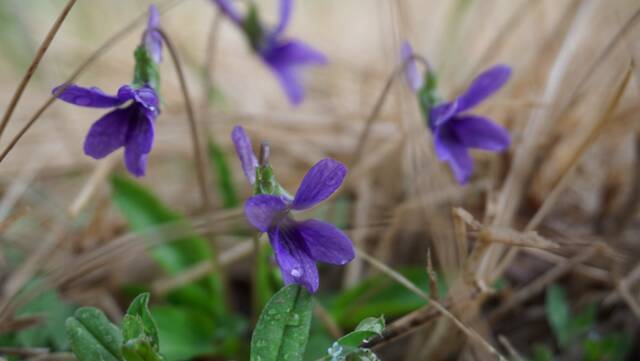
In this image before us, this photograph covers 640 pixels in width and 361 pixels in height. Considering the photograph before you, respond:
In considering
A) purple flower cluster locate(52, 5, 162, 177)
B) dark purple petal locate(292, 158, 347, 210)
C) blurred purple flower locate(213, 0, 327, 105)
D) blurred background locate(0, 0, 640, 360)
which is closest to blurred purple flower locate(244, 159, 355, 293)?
dark purple petal locate(292, 158, 347, 210)

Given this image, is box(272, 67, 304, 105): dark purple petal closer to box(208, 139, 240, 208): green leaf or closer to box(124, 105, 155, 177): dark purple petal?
box(208, 139, 240, 208): green leaf

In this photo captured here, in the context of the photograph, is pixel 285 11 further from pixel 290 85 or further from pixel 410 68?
pixel 410 68

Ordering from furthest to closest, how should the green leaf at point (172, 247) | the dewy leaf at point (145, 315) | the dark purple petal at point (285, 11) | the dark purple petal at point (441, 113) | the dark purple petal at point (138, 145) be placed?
the dark purple petal at point (285, 11) → the green leaf at point (172, 247) → the dark purple petal at point (441, 113) → the dark purple petal at point (138, 145) → the dewy leaf at point (145, 315)

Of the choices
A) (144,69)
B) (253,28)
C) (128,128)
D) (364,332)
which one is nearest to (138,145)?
(128,128)

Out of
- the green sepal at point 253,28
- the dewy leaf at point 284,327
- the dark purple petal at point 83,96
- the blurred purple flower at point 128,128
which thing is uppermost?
the green sepal at point 253,28

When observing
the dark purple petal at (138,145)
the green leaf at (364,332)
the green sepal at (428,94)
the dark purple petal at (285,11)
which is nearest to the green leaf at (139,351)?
the green leaf at (364,332)

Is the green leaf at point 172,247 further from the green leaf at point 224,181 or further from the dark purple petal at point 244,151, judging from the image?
the dark purple petal at point 244,151
